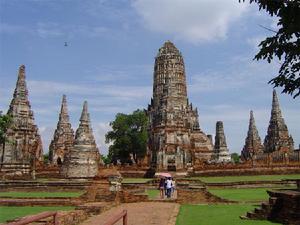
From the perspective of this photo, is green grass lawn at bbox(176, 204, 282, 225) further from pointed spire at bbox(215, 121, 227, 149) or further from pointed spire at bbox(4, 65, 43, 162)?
pointed spire at bbox(215, 121, 227, 149)

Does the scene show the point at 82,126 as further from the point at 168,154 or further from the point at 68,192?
the point at 68,192

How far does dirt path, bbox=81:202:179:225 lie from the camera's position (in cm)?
1138

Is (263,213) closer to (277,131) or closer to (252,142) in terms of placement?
(277,131)

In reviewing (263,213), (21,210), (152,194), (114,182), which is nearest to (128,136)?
(152,194)

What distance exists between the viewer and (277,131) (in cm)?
4531

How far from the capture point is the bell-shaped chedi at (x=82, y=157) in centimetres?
3241

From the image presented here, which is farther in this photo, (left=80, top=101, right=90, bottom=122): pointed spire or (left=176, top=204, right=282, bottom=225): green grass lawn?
(left=80, top=101, right=90, bottom=122): pointed spire

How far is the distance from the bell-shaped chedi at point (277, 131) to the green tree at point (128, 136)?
61.2 ft

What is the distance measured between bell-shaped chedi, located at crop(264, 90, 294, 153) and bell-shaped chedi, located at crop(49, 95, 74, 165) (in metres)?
21.3

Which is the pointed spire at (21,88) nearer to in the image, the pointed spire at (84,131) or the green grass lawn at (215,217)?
the pointed spire at (84,131)

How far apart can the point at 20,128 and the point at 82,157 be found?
608 centimetres

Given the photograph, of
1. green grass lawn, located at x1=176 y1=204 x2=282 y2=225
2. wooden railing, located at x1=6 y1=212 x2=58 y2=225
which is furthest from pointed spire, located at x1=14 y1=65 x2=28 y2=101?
wooden railing, located at x1=6 y1=212 x2=58 y2=225

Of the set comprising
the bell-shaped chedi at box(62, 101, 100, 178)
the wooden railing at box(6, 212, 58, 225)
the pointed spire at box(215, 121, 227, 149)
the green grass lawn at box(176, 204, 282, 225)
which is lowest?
the green grass lawn at box(176, 204, 282, 225)

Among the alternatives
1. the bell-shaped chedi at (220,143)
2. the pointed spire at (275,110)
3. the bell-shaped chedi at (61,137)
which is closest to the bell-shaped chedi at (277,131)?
the pointed spire at (275,110)
